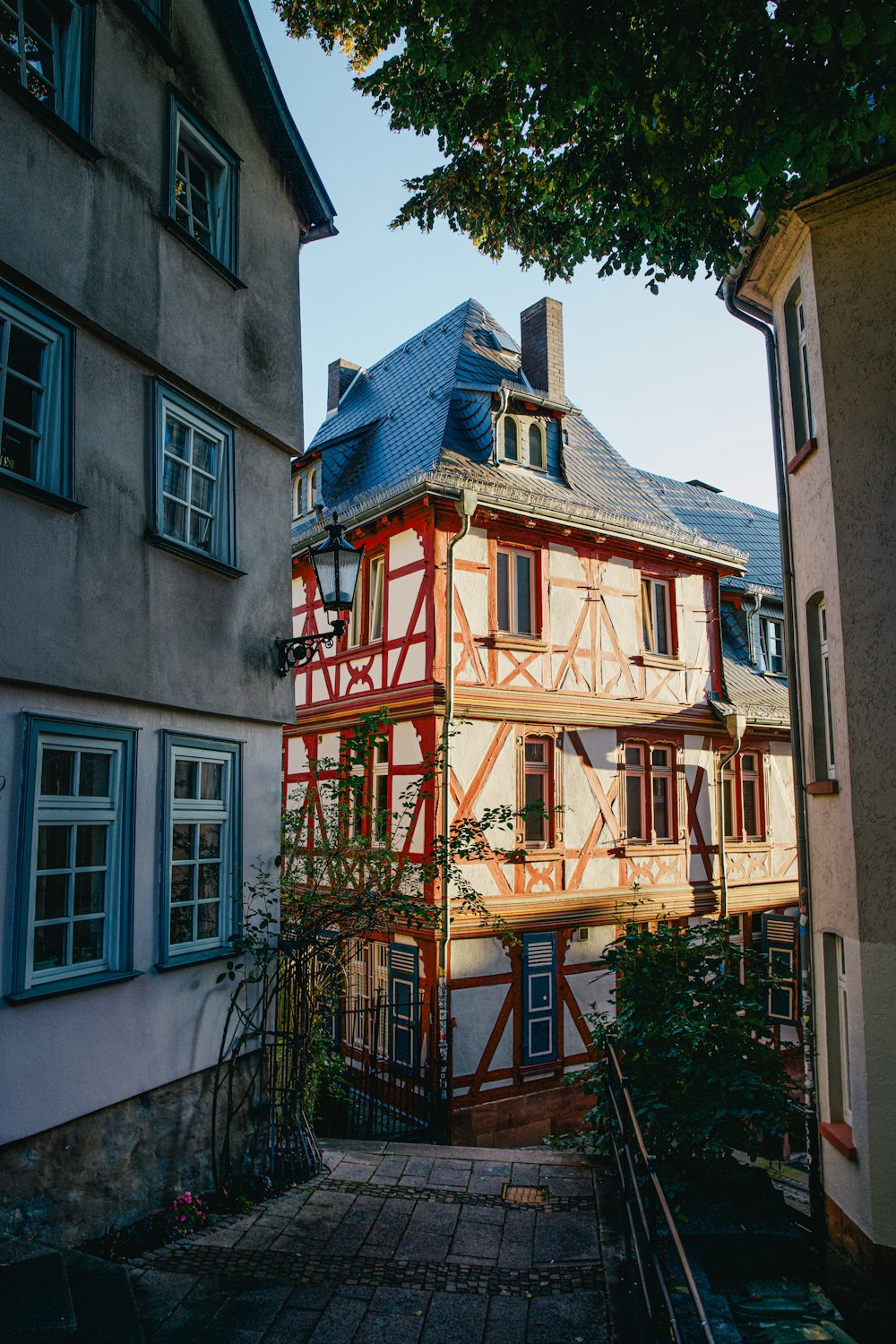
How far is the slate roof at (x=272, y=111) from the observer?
25.3 feet

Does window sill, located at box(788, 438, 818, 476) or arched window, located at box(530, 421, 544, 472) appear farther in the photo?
arched window, located at box(530, 421, 544, 472)

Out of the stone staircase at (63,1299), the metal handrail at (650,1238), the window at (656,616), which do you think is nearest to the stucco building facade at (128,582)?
the stone staircase at (63,1299)

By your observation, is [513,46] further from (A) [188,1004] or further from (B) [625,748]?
(B) [625,748]

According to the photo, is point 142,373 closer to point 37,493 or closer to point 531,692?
point 37,493

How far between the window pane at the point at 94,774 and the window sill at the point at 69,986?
42.3 inches

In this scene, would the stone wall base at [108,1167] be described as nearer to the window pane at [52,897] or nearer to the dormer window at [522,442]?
the window pane at [52,897]

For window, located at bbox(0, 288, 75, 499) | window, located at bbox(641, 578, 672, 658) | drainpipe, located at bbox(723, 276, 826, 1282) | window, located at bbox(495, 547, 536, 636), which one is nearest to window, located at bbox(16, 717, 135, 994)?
window, located at bbox(0, 288, 75, 499)

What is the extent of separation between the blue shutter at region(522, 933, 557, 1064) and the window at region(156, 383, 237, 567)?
8.17 metres

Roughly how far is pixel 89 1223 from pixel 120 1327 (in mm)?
1421

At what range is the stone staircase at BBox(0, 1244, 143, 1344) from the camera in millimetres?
3758

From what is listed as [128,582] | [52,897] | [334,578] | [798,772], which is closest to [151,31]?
[128,582]

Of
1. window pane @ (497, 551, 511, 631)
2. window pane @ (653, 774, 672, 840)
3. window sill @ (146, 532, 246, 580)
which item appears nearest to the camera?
window sill @ (146, 532, 246, 580)

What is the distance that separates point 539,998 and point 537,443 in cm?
858

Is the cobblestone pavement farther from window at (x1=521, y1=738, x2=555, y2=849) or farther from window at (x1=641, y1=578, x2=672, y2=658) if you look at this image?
window at (x1=641, y1=578, x2=672, y2=658)
